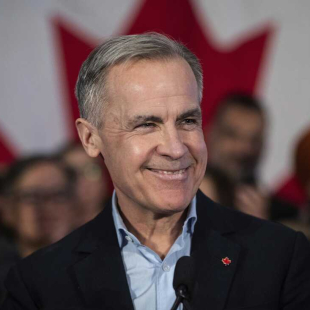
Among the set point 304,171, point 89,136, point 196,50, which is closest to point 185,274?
point 89,136

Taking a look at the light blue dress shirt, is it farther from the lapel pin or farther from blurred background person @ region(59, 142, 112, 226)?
blurred background person @ region(59, 142, 112, 226)

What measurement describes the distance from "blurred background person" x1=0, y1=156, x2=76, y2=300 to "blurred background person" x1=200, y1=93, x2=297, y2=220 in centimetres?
107

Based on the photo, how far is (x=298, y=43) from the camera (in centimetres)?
580

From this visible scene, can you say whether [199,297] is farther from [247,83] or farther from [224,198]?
[247,83]

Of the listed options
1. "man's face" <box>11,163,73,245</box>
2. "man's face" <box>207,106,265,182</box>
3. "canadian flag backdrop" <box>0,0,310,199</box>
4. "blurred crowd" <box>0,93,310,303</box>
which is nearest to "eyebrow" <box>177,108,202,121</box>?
"blurred crowd" <box>0,93,310,303</box>

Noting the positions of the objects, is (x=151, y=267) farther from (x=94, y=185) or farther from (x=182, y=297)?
(x=94, y=185)

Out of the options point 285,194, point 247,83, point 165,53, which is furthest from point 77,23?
point 165,53

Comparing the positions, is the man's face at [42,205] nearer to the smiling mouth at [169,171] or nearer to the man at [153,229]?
the man at [153,229]

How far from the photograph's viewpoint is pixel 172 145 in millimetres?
2242

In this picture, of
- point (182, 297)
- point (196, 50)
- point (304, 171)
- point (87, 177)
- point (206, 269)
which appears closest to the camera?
point (182, 297)

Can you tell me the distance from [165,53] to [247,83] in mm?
3715

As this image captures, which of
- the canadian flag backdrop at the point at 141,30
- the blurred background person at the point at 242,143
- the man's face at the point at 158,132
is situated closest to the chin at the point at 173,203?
the man's face at the point at 158,132

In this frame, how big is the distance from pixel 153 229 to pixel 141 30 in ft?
11.8

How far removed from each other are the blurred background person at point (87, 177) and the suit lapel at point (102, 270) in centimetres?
240
